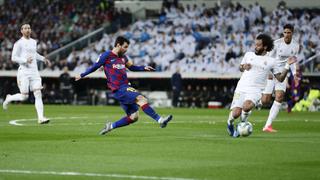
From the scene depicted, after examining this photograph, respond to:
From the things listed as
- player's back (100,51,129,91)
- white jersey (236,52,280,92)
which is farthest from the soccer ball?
player's back (100,51,129,91)

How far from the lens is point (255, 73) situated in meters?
19.3

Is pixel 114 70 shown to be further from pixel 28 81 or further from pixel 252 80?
pixel 28 81

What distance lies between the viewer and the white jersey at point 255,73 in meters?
19.3

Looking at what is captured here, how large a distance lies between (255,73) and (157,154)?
5.03 meters

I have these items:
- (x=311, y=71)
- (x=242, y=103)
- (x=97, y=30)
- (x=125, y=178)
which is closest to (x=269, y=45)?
(x=242, y=103)

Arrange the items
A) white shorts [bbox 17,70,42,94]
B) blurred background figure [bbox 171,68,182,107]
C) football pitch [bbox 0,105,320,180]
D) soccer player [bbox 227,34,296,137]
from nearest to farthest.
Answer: football pitch [bbox 0,105,320,180] → soccer player [bbox 227,34,296,137] → white shorts [bbox 17,70,42,94] → blurred background figure [bbox 171,68,182,107]

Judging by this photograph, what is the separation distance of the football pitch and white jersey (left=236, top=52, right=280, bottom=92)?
114 centimetres

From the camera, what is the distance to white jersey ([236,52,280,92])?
19.3m

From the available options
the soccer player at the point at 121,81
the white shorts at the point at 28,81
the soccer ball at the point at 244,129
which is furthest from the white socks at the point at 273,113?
the white shorts at the point at 28,81

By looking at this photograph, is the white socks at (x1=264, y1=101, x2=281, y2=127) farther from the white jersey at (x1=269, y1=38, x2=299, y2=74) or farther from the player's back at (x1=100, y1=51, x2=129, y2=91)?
the player's back at (x1=100, y1=51, x2=129, y2=91)

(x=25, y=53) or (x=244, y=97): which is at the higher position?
(x=25, y=53)

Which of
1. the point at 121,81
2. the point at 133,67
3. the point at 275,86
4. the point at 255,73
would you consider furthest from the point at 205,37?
the point at 121,81

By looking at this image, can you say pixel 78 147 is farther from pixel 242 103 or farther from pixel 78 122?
pixel 78 122

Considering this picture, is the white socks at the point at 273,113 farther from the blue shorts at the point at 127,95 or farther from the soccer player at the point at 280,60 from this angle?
the blue shorts at the point at 127,95
